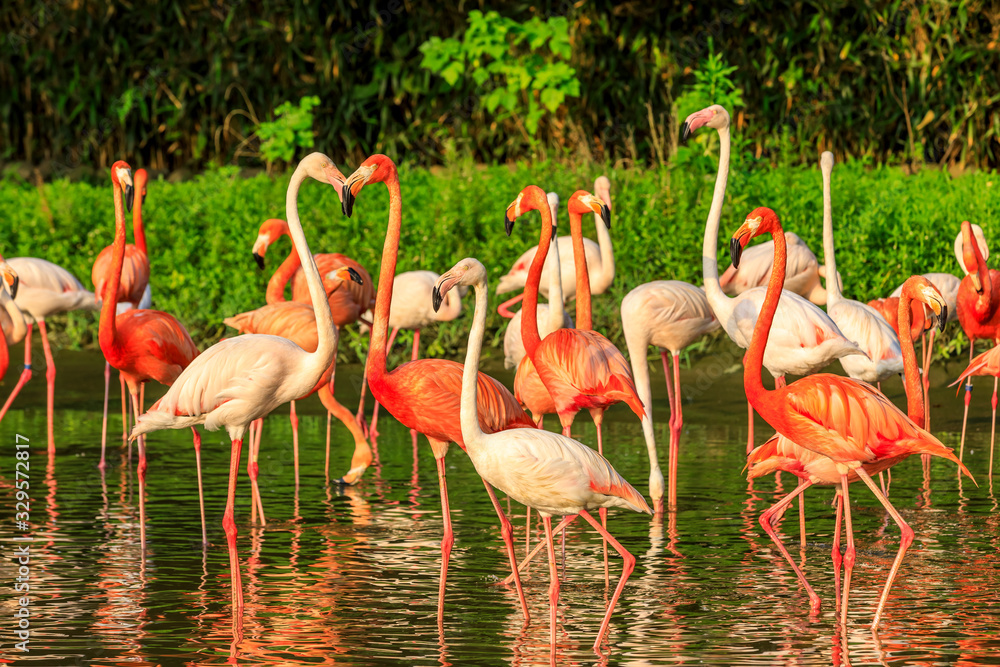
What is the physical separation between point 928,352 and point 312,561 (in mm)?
4458

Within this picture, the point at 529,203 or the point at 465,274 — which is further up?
the point at 529,203

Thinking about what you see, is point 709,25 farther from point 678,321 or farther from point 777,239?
point 777,239

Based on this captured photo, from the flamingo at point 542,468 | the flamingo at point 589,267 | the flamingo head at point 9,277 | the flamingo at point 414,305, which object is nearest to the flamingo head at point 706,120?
the flamingo at point 589,267

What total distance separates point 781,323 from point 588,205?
121 cm

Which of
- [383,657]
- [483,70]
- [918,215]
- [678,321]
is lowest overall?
[383,657]

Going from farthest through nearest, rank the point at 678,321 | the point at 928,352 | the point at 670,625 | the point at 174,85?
1. the point at 174,85
2. the point at 928,352
3. the point at 678,321
4. the point at 670,625

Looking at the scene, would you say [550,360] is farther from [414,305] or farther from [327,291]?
[414,305]

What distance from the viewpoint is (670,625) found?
5.21 metres

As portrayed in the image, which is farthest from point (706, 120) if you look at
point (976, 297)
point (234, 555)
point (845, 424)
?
point (234, 555)

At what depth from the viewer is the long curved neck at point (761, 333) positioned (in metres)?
5.45

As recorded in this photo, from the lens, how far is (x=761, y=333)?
5.57m

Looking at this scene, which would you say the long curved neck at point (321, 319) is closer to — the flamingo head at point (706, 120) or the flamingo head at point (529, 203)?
the flamingo head at point (529, 203)

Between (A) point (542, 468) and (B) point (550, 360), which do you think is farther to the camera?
(B) point (550, 360)

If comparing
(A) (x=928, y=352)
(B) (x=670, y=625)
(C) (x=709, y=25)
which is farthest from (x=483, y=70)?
(B) (x=670, y=625)
